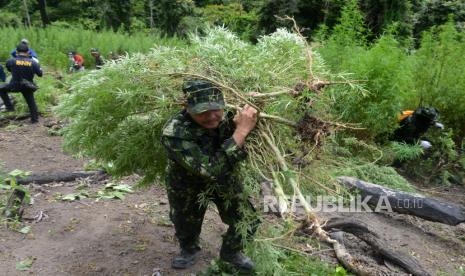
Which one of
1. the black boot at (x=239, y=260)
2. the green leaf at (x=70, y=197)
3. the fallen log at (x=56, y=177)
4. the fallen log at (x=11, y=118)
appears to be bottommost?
the fallen log at (x=11, y=118)

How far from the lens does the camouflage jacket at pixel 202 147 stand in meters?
3.02

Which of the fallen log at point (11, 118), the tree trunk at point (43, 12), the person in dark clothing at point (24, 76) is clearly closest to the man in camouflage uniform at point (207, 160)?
the person in dark clothing at point (24, 76)

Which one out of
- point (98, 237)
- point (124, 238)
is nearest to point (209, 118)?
point (124, 238)

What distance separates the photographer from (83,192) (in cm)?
538

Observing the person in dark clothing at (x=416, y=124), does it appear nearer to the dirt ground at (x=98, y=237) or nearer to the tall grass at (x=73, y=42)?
the dirt ground at (x=98, y=237)

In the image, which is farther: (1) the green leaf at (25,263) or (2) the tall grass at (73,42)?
(2) the tall grass at (73,42)

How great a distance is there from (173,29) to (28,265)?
20.4 meters

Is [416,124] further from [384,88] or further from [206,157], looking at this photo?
[206,157]

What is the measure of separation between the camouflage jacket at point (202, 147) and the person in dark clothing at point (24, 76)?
23.2ft

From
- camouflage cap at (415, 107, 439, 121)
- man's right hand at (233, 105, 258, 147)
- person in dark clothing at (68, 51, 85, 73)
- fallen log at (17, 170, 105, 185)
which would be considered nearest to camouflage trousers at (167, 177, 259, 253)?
man's right hand at (233, 105, 258, 147)

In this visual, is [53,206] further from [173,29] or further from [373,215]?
[173,29]

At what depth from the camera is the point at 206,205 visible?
11.7 feet

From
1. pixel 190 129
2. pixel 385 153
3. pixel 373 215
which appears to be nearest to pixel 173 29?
pixel 385 153

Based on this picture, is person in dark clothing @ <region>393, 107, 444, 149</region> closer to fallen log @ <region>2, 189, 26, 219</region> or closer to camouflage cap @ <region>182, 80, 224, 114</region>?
camouflage cap @ <region>182, 80, 224, 114</region>
